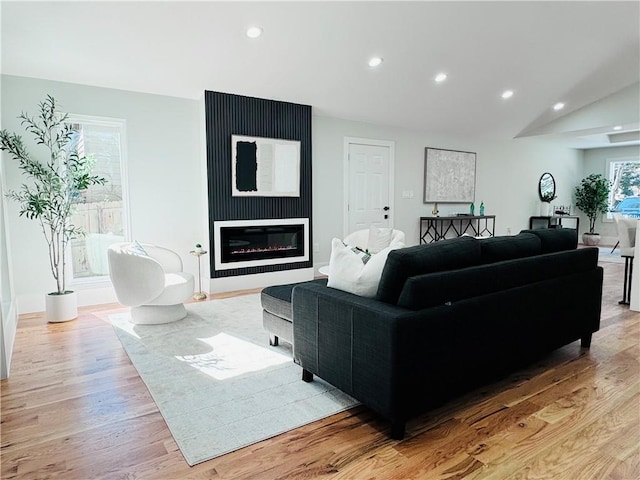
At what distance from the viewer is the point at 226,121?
4.84m

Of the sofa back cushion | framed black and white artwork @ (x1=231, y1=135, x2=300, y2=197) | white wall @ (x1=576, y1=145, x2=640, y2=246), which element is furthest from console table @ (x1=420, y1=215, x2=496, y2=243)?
the sofa back cushion

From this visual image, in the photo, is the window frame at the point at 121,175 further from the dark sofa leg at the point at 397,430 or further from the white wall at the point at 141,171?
the dark sofa leg at the point at 397,430

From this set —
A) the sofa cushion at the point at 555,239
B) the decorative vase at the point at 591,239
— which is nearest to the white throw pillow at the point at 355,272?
the sofa cushion at the point at 555,239

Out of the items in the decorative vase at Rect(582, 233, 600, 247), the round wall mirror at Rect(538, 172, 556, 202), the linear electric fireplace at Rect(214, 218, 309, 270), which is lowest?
the decorative vase at Rect(582, 233, 600, 247)

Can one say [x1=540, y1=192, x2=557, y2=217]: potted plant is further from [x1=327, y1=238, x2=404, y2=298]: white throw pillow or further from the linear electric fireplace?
[x1=327, y1=238, x2=404, y2=298]: white throw pillow

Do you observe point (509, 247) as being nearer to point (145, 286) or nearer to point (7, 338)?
point (145, 286)

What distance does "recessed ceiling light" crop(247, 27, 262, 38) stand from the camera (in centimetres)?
368

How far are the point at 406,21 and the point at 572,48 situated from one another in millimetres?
2659

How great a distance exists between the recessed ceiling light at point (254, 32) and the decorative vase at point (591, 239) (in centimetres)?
951

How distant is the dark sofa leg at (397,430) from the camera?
6.13 feet

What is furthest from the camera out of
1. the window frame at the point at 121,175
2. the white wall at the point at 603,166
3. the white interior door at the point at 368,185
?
the white wall at the point at 603,166

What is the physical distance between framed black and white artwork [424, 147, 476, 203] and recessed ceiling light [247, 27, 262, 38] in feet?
14.0

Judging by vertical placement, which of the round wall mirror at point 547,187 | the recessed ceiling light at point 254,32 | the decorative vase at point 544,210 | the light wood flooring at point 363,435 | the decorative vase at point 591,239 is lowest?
the light wood flooring at point 363,435

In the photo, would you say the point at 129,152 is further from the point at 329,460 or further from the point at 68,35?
the point at 329,460
